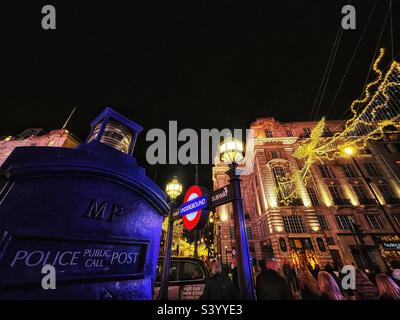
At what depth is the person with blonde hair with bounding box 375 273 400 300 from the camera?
14.8 feet

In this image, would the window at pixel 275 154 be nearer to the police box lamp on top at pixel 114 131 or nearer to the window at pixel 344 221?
the window at pixel 344 221

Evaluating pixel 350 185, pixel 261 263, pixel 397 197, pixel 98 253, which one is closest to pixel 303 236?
pixel 350 185

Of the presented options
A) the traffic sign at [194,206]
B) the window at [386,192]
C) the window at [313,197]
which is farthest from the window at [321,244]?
the traffic sign at [194,206]

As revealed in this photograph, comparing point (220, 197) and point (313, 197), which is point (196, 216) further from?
point (313, 197)

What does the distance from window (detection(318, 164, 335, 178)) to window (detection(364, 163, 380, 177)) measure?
5643mm

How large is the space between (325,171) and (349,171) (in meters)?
3.53

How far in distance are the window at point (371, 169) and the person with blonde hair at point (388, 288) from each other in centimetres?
2961

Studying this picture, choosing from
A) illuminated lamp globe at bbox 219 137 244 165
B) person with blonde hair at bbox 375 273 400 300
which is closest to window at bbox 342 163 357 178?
person with blonde hair at bbox 375 273 400 300

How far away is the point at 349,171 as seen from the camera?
2641 centimetres

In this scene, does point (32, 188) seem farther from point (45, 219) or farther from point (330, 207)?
point (330, 207)

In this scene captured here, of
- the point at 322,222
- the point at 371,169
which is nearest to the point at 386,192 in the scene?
the point at 371,169

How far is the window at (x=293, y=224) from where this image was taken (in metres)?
22.1

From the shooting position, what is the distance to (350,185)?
2508cm
